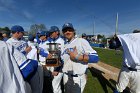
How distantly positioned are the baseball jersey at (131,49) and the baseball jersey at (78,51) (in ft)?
2.44

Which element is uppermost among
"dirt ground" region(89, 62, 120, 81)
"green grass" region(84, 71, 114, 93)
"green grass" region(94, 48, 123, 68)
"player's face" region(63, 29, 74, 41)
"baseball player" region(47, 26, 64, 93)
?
"player's face" region(63, 29, 74, 41)

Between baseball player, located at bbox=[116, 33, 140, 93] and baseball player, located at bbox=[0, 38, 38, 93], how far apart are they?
10.1 ft

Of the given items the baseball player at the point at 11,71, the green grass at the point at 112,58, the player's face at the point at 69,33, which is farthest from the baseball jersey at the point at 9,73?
the green grass at the point at 112,58

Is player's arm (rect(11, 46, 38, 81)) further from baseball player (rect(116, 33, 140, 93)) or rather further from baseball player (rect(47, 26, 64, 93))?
baseball player (rect(47, 26, 64, 93))

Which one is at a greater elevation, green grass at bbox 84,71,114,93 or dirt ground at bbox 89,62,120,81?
dirt ground at bbox 89,62,120,81

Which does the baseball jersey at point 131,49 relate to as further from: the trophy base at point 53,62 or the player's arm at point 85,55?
the trophy base at point 53,62

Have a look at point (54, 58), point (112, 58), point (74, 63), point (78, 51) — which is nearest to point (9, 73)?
point (54, 58)

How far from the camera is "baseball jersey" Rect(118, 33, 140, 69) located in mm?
5000

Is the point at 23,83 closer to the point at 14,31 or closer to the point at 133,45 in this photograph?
the point at 133,45

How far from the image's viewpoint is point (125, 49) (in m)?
5.21

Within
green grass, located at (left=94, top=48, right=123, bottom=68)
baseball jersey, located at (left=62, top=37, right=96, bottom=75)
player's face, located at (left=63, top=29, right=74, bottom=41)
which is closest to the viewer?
baseball jersey, located at (left=62, top=37, right=96, bottom=75)

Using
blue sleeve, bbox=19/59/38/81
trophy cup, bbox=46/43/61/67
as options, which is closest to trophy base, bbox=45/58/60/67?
trophy cup, bbox=46/43/61/67

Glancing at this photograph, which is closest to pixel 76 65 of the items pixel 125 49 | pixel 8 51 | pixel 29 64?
pixel 125 49

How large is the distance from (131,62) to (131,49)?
10.4 inches
